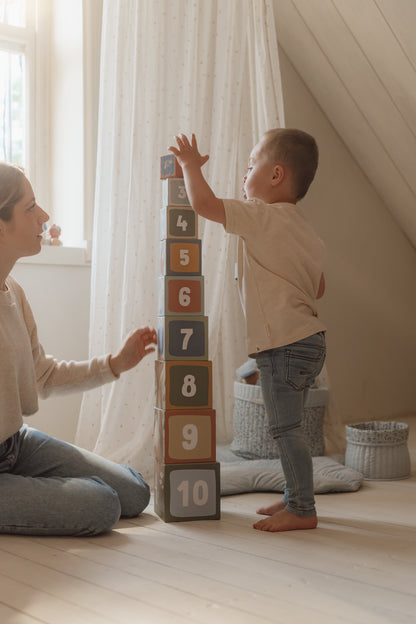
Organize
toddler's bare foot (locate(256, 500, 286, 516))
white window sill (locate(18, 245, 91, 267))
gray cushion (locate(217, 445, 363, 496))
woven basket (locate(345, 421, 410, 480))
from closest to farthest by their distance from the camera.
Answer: toddler's bare foot (locate(256, 500, 286, 516))
gray cushion (locate(217, 445, 363, 496))
woven basket (locate(345, 421, 410, 480))
white window sill (locate(18, 245, 91, 267))

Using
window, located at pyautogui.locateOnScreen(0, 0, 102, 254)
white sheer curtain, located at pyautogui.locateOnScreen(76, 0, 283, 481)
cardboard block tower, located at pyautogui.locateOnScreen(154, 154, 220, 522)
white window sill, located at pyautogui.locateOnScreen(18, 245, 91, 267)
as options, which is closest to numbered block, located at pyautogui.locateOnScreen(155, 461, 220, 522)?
cardboard block tower, located at pyautogui.locateOnScreen(154, 154, 220, 522)

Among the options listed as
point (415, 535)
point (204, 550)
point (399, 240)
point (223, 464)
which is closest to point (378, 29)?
point (399, 240)

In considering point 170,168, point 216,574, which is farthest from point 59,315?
point 216,574

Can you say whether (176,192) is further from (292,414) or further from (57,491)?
(57,491)

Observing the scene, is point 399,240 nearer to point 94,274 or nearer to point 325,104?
point 325,104

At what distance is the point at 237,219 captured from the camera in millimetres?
1636

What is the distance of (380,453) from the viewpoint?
2264mm

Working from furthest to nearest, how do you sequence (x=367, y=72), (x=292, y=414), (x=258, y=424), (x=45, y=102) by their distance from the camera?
(x=367, y=72), (x=45, y=102), (x=258, y=424), (x=292, y=414)

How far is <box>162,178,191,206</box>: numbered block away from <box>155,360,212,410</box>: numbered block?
39 cm

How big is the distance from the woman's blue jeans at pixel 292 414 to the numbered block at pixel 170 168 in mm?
489

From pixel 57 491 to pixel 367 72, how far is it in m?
2.04

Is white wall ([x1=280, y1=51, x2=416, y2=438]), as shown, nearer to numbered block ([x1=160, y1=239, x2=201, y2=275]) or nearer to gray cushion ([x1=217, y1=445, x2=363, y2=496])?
gray cushion ([x1=217, y1=445, x2=363, y2=496])

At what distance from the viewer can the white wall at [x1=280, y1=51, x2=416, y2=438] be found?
3.23 meters

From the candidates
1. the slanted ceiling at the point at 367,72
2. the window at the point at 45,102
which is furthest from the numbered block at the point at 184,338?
the slanted ceiling at the point at 367,72
